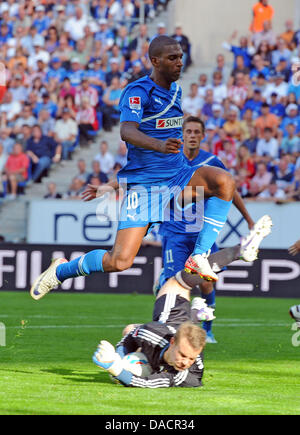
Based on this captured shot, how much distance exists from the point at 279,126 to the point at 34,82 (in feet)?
20.8

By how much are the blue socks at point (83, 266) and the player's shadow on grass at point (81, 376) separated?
77 centimetres

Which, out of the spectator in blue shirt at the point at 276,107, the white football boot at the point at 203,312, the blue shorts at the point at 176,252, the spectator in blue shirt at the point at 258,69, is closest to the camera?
the white football boot at the point at 203,312

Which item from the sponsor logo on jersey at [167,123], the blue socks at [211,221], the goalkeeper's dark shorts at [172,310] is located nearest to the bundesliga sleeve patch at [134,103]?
the sponsor logo on jersey at [167,123]

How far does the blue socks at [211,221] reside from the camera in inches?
A: 307

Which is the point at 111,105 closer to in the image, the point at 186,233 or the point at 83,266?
the point at 186,233

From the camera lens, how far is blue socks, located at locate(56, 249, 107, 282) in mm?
7707

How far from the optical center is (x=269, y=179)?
1817cm

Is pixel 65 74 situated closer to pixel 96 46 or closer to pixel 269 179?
pixel 96 46

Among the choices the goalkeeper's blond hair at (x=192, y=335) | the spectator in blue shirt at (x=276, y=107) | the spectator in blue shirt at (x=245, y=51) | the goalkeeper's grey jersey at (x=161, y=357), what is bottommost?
the goalkeeper's grey jersey at (x=161, y=357)

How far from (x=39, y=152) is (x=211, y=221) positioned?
1342 cm

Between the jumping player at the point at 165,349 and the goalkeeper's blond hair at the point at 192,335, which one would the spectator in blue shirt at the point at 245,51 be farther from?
the goalkeeper's blond hair at the point at 192,335

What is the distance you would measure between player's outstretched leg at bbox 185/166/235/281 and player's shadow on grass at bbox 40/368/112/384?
3.54 feet

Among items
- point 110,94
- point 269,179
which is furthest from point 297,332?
point 110,94

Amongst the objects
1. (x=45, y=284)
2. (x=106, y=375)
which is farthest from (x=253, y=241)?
(x=45, y=284)
